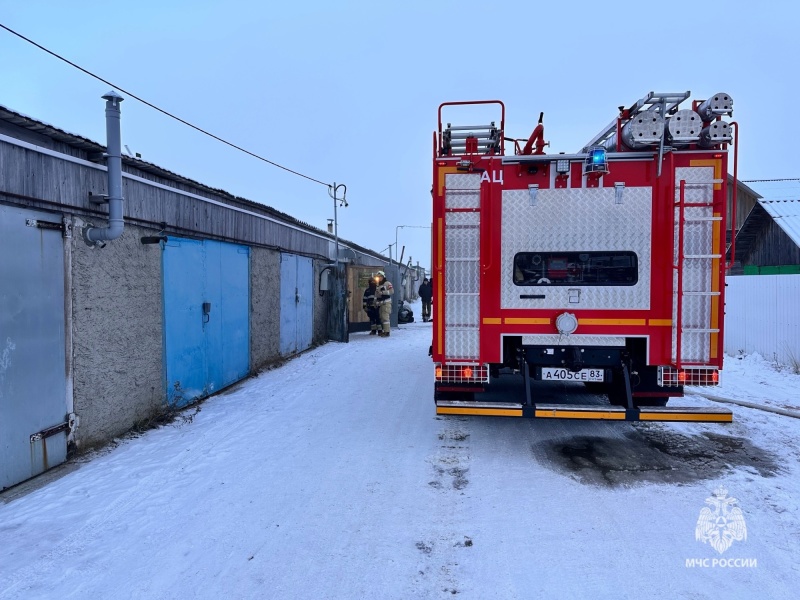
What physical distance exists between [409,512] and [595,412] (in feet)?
7.24

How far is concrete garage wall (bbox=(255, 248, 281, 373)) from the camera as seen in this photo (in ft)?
32.2

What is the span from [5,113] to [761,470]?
296 inches

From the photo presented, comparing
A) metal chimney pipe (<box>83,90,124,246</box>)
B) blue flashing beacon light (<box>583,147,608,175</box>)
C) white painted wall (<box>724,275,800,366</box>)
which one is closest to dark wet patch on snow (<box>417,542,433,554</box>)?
blue flashing beacon light (<box>583,147,608,175</box>)

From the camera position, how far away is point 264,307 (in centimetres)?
1029

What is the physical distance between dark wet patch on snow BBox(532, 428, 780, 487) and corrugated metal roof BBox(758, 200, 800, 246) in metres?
12.1

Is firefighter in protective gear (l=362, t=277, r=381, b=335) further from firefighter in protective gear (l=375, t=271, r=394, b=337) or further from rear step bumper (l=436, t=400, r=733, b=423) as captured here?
rear step bumper (l=436, t=400, r=733, b=423)

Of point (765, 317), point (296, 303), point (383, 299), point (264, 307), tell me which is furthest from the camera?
point (383, 299)

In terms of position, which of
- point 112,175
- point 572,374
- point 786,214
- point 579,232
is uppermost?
point 786,214

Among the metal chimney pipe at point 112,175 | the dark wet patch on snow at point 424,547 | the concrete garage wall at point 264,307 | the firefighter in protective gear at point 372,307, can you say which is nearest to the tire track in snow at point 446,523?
the dark wet patch on snow at point 424,547

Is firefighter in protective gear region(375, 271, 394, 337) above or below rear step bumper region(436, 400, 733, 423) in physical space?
above

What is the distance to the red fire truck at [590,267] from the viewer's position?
199 inches

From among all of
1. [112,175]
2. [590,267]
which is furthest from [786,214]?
[112,175]

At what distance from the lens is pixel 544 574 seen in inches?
126

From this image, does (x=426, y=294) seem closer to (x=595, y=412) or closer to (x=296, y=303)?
(x=296, y=303)
